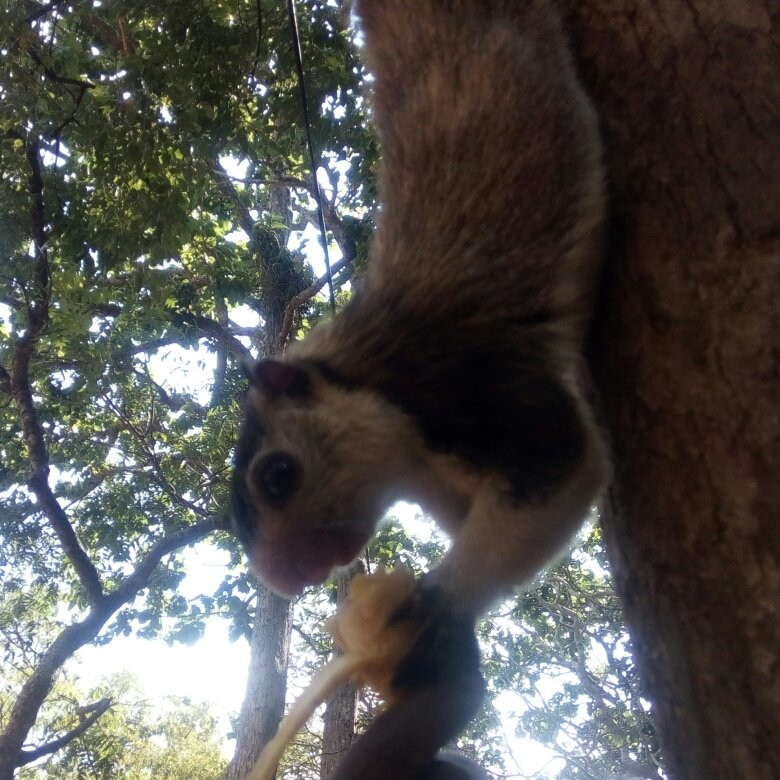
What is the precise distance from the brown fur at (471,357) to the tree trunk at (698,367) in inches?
6.9

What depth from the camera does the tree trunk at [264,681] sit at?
6.64 m

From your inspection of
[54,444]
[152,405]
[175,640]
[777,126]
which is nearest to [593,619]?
[175,640]

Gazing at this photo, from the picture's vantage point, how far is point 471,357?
1.82 m

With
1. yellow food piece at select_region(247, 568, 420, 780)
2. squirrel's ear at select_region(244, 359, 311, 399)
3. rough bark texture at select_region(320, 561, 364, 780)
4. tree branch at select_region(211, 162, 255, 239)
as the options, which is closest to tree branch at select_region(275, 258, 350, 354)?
tree branch at select_region(211, 162, 255, 239)

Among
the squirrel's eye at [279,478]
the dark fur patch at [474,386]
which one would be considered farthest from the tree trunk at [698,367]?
the squirrel's eye at [279,478]

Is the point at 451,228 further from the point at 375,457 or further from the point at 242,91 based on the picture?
the point at 242,91

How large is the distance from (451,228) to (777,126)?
880mm

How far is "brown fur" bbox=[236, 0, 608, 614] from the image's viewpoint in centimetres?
164

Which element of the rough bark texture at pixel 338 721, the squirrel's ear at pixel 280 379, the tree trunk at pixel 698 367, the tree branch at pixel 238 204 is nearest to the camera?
the tree trunk at pixel 698 367

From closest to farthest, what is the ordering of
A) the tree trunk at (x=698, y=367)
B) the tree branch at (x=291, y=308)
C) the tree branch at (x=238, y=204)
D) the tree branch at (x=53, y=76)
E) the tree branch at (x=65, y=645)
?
the tree trunk at (x=698, y=367), the tree branch at (x=53, y=76), the tree branch at (x=65, y=645), the tree branch at (x=291, y=308), the tree branch at (x=238, y=204)

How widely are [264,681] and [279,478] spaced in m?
6.20

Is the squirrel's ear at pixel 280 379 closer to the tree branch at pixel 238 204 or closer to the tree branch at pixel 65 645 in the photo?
the tree branch at pixel 65 645

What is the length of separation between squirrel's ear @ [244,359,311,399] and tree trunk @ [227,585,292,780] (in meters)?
5.47

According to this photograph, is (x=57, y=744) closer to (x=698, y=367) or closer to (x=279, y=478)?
(x=279, y=478)
